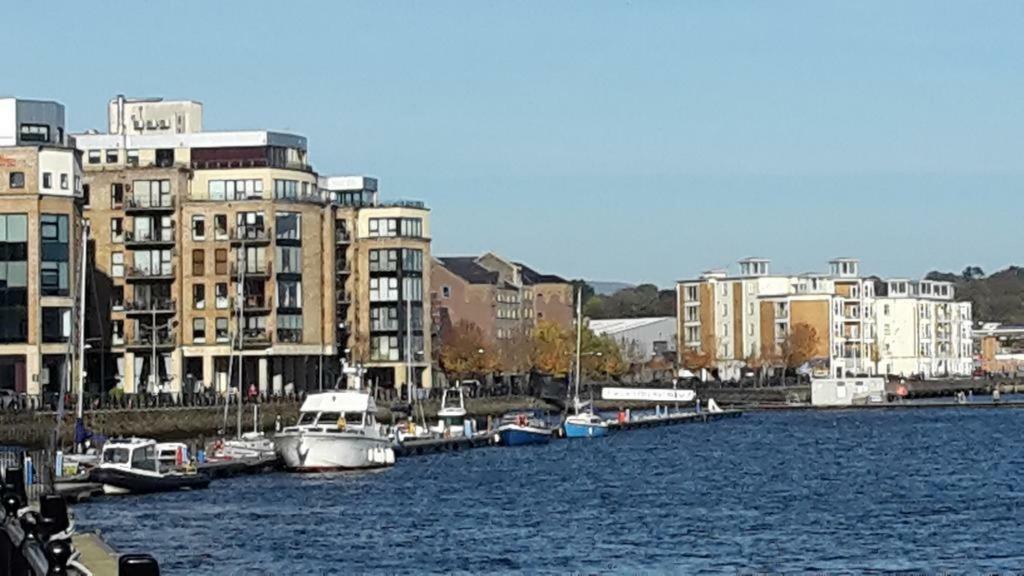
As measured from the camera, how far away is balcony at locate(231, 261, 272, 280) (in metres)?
128

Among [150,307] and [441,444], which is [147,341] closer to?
[150,307]

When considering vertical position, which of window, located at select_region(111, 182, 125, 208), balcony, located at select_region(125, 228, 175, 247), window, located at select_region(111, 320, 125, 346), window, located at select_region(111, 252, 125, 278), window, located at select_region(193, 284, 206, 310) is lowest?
window, located at select_region(111, 320, 125, 346)


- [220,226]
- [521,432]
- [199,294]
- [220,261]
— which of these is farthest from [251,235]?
[521,432]

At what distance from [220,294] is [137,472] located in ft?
199

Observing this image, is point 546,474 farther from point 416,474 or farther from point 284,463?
point 284,463

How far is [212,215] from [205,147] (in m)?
9.21

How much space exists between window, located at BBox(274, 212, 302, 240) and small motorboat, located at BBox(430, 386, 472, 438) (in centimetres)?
1467

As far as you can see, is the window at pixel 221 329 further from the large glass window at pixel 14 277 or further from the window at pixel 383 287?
the large glass window at pixel 14 277

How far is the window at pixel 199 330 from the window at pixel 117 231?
22.9 feet

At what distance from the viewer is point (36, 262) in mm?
109500

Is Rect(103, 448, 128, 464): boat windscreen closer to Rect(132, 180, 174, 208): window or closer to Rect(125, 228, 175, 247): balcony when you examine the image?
Rect(125, 228, 175, 247): balcony

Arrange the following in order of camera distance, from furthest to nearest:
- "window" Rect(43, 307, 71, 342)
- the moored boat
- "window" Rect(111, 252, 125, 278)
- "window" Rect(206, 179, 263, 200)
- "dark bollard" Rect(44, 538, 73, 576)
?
"window" Rect(206, 179, 263, 200)
"window" Rect(111, 252, 125, 278)
the moored boat
"window" Rect(43, 307, 71, 342)
"dark bollard" Rect(44, 538, 73, 576)

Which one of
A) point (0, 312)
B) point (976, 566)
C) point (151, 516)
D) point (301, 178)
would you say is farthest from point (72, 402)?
point (976, 566)

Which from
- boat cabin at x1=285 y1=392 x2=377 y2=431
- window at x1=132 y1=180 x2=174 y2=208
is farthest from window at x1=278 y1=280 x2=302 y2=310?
boat cabin at x1=285 y1=392 x2=377 y2=431
